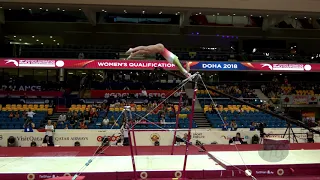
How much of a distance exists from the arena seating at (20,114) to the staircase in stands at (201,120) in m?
8.46

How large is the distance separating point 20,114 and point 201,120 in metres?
10.0

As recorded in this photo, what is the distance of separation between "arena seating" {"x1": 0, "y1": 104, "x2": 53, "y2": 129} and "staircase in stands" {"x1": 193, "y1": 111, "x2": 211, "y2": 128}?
333 inches

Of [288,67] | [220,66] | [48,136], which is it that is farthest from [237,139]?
[288,67]

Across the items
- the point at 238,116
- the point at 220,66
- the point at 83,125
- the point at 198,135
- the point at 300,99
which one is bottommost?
the point at 198,135

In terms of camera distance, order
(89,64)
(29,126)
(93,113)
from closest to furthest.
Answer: (29,126) < (93,113) < (89,64)

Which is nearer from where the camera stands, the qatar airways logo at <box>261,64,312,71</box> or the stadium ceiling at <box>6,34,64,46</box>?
the qatar airways logo at <box>261,64,312,71</box>

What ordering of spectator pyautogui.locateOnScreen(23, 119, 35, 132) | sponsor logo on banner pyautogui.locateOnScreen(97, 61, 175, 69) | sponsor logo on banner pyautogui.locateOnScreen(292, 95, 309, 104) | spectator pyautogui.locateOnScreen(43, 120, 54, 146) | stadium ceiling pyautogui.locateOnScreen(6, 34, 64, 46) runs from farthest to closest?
stadium ceiling pyautogui.locateOnScreen(6, 34, 64, 46) → sponsor logo on banner pyautogui.locateOnScreen(292, 95, 309, 104) → sponsor logo on banner pyautogui.locateOnScreen(97, 61, 175, 69) → spectator pyautogui.locateOnScreen(23, 119, 35, 132) → spectator pyautogui.locateOnScreen(43, 120, 54, 146)

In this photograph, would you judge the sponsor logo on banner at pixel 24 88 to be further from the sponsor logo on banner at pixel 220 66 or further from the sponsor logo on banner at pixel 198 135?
the sponsor logo on banner at pixel 198 135

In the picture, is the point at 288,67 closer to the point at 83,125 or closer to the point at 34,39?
the point at 83,125

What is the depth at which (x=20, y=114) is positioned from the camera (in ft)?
56.6

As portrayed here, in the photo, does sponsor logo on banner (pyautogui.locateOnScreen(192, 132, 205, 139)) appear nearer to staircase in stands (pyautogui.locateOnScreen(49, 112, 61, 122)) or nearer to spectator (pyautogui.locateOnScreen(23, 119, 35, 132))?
spectator (pyautogui.locateOnScreen(23, 119, 35, 132))

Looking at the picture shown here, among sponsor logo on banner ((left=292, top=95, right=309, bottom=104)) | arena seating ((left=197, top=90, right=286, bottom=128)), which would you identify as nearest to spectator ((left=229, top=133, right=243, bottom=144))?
arena seating ((left=197, top=90, right=286, bottom=128))

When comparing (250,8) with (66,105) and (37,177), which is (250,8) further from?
(37,177)

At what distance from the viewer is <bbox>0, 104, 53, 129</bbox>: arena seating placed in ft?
52.8
